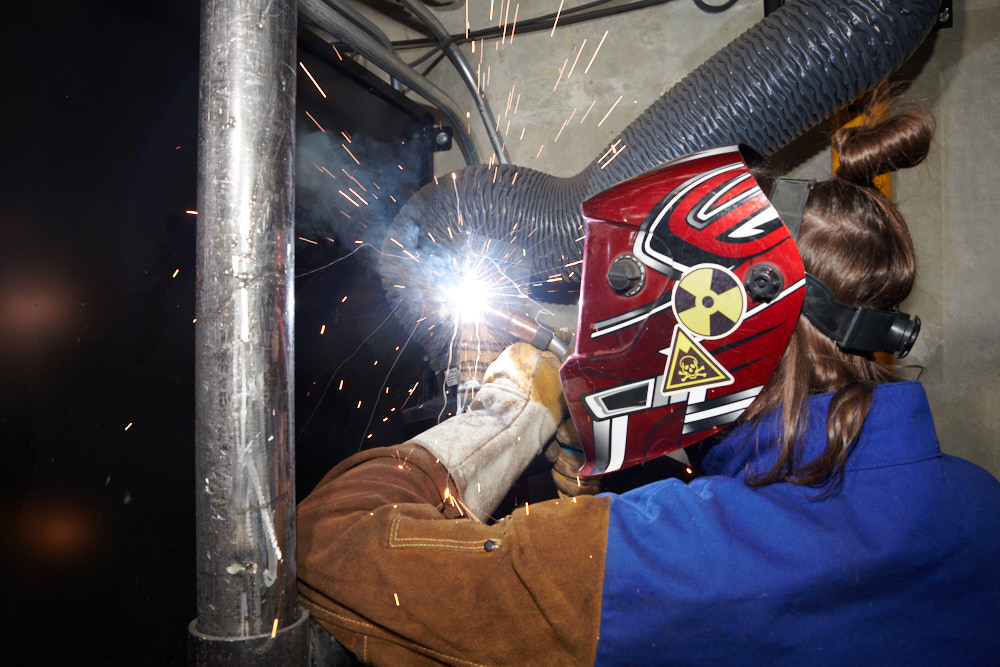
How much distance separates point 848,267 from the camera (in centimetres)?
98

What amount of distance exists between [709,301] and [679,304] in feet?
0.18

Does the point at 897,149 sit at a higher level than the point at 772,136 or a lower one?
lower

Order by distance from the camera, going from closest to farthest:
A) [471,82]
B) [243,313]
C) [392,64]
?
1. [243,313]
2. [392,64]
3. [471,82]

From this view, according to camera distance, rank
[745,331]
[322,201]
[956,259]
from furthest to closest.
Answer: [956,259] < [322,201] < [745,331]

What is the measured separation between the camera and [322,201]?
158cm

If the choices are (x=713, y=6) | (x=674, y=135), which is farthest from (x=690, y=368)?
(x=713, y=6)

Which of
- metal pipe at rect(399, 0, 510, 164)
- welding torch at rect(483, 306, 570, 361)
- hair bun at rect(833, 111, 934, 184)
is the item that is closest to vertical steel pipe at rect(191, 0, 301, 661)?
welding torch at rect(483, 306, 570, 361)

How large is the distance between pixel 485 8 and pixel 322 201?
1.30m

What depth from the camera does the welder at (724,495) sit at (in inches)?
31.8


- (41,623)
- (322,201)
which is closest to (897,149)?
(322,201)

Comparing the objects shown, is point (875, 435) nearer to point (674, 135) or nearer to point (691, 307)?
point (691, 307)

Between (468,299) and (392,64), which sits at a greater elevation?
(392,64)

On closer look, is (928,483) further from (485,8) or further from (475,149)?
(485,8)

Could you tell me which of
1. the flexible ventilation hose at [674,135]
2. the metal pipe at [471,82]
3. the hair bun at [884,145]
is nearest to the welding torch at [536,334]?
the flexible ventilation hose at [674,135]
